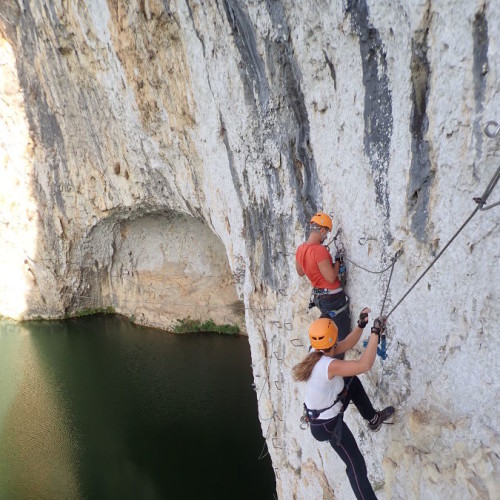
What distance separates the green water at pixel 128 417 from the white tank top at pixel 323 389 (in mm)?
4854

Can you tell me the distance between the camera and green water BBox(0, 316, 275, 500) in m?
6.69

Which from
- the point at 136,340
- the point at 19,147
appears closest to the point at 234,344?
the point at 136,340

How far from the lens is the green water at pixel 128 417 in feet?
22.0

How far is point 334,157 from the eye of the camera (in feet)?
9.62

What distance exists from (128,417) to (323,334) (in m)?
7.28

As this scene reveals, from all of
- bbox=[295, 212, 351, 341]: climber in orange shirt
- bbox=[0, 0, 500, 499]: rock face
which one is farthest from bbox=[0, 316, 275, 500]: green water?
bbox=[295, 212, 351, 341]: climber in orange shirt

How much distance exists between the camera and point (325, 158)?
3070 mm

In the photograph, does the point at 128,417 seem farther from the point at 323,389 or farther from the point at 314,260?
the point at 323,389

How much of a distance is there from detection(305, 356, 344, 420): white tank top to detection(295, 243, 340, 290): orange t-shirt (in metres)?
0.77

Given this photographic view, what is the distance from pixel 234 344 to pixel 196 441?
3390 millimetres

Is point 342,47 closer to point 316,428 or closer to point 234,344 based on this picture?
point 316,428

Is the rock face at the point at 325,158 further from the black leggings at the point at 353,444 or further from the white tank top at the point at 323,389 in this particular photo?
the white tank top at the point at 323,389

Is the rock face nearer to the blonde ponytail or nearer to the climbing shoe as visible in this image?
the climbing shoe

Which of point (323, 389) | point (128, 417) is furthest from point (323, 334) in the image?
point (128, 417)
